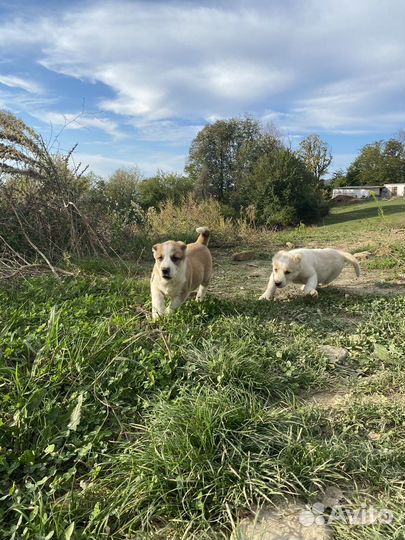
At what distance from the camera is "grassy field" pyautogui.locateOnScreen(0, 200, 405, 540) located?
1.97 metres

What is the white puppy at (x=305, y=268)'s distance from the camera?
5336 mm

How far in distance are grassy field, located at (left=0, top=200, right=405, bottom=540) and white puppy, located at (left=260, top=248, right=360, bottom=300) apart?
3.51 feet

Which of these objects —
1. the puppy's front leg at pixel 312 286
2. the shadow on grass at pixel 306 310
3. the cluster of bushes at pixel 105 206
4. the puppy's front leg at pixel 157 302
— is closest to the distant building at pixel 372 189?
the cluster of bushes at pixel 105 206

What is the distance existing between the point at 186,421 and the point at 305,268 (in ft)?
12.3

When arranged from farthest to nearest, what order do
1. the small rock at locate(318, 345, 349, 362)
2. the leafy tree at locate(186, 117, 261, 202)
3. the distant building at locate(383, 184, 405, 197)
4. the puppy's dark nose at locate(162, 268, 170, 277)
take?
the distant building at locate(383, 184, 405, 197), the leafy tree at locate(186, 117, 261, 202), the puppy's dark nose at locate(162, 268, 170, 277), the small rock at locate(318, 345, 349, 362)

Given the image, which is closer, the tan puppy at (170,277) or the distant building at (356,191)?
the tan puppy at (170,277)

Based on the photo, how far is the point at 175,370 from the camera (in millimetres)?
3145

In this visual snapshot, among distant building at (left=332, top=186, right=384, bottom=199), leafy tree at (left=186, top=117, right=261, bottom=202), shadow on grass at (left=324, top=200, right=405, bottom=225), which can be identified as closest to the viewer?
shadow on grass at (left=324, top=200, right=405, bottom=225)

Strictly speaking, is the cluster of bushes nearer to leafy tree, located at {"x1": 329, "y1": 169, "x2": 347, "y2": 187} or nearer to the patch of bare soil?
the patch of bare soil

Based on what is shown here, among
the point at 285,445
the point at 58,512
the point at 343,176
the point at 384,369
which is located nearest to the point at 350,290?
the point at 384,369

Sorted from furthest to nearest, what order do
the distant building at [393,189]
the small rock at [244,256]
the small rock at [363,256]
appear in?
the distant building at [393,189] → the small rock at [244,256] → the small rock at [363,256]

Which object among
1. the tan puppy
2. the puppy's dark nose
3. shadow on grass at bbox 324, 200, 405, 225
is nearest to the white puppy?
the tan puppy

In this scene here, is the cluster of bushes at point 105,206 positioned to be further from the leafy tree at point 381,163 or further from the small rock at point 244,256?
the leafy tree at point 381,163

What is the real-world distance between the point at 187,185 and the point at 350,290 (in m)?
Answer: 28.2
